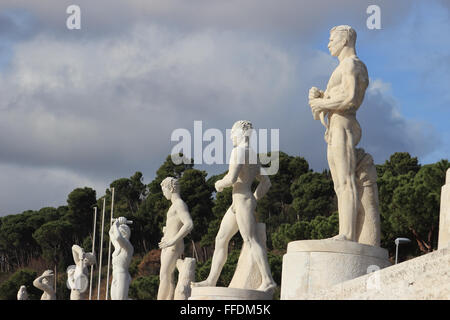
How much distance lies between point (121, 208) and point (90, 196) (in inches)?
336

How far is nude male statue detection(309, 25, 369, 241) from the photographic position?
1052 centimetres

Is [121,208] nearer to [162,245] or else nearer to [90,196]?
[90,196]

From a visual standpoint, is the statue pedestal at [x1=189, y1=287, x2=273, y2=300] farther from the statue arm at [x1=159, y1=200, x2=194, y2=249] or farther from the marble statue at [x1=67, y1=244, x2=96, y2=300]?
the marble statue at [x1=67, y1=244, x2=96, y2=300]

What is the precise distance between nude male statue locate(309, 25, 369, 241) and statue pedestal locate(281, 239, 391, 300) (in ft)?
1.09

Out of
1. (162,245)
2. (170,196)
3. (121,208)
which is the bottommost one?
(162,245)

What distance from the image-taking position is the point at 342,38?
11109 mm

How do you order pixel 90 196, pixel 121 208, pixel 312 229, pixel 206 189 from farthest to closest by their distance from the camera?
pixel 90 196
pixel 121 208
pixel 206 189
pixel 312 229

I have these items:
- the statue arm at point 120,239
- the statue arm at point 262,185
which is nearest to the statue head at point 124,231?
the statue arm at point 120,239

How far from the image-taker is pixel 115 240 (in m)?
14.4

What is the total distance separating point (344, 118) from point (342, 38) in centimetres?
122

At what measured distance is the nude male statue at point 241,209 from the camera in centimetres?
1130

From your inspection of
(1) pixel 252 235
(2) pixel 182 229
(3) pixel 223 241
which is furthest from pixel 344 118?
(2) pixel 182 229

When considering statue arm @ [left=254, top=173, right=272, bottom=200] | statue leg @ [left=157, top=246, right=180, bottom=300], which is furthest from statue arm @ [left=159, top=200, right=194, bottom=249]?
statue arm @ [left=254, top=173, right=272, bottom=200]
